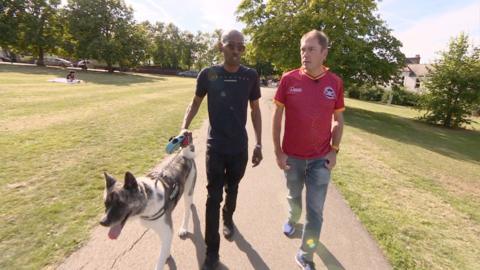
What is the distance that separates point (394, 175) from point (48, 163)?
29.1 ft

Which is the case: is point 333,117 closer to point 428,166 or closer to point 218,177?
point 218,177

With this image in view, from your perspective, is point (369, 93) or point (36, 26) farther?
point (369, 93)

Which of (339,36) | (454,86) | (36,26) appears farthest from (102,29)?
(454,86)

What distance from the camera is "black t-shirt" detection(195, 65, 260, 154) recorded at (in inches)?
132

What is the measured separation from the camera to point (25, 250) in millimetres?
3656

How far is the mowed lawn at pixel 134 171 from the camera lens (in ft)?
13.6

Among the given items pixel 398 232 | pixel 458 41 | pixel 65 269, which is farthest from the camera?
pixel 458 41

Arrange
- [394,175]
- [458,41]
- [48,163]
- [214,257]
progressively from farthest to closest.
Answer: [458,41]
[394,175]
[48,163]
[214,257]

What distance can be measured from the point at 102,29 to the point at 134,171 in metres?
51.3

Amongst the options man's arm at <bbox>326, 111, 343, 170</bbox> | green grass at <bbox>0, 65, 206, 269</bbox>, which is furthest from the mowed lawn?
man's arm at <bbox>326, 111, 343, 170</bbox>

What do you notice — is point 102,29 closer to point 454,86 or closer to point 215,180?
point 454,86

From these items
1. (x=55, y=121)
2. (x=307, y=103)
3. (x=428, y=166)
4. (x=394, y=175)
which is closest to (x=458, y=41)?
(x=428, y=166)

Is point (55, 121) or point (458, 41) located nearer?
point (55, 121)

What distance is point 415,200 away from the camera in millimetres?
6508
